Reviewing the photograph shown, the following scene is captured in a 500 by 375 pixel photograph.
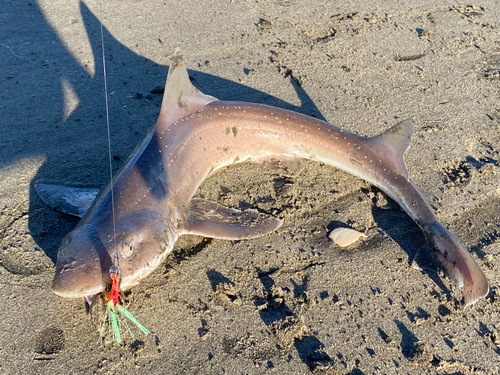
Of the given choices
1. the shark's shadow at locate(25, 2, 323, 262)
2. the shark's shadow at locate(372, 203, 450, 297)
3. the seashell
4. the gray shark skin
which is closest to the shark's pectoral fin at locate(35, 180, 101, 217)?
the shark's shadow at locate(25, 2, 323, 262)

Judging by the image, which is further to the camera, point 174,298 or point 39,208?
point 39,208

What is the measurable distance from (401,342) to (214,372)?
48.6 inches

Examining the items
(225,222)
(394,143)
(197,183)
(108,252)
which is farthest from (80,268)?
(394,143)

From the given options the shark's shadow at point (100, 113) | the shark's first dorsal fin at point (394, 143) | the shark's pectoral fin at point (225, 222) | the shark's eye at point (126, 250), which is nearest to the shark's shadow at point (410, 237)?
the shark's first dorsal fin at point (394, 143)

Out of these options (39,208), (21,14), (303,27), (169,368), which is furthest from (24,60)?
(169,368)

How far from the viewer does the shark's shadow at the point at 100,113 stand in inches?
163

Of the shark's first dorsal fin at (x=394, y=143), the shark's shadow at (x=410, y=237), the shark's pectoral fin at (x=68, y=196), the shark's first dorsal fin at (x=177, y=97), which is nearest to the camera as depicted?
the shark's shadow at (x=410, y=237)

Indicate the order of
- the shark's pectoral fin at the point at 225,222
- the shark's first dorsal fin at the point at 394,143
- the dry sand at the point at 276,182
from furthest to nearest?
1. the shark's first dorsal fin at the point at 394,143
2. the shark's pectoral fin at the point at 225,222
3. the dry sand at the point at 276,182

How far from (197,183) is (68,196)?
3.50 ft

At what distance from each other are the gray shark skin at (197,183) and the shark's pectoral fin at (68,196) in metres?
0.36

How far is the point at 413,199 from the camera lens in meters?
3.98

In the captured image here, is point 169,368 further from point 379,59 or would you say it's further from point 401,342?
point 379,59

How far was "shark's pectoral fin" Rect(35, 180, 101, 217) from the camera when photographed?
151 inches

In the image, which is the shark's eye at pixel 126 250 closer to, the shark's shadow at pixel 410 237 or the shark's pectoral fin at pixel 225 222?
the shark's pectoral fin at pixel 225 222
